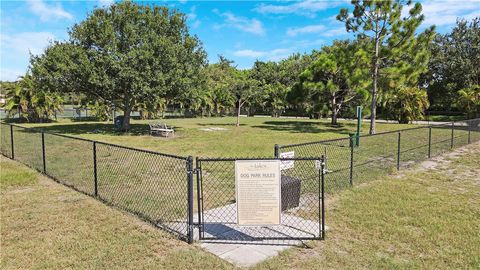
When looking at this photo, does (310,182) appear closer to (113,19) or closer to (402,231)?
(402,231)

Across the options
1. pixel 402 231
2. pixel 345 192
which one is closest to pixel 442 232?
pixel 402 231

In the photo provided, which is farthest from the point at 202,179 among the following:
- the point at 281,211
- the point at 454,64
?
the point at 454,64

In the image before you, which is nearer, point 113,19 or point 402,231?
point 402,231

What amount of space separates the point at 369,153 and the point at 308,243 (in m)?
7.42

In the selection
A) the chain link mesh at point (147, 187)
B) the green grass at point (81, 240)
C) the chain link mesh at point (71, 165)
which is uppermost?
the chain link mesh at point (71, 165)

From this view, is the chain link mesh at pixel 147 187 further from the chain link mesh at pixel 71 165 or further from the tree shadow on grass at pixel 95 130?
the tree shadow on grass at pixel 95 130

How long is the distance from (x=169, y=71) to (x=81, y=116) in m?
20.0

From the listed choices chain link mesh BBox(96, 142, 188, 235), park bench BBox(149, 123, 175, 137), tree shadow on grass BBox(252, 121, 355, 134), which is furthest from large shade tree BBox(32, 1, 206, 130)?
chain link mesh BBox(96, 142, 188, 235)

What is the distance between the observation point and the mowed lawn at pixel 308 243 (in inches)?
145

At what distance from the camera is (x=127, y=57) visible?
685 inches

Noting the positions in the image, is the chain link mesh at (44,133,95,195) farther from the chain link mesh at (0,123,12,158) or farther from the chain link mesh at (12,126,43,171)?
the chain link mesh at (0,123,12,158)

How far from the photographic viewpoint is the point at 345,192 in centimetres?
653

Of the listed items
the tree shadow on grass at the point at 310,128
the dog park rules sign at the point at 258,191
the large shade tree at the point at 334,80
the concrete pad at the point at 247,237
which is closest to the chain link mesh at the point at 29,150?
the concrete pad at the point at 247,237

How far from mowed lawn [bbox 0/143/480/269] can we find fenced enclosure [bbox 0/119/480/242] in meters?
0.34
